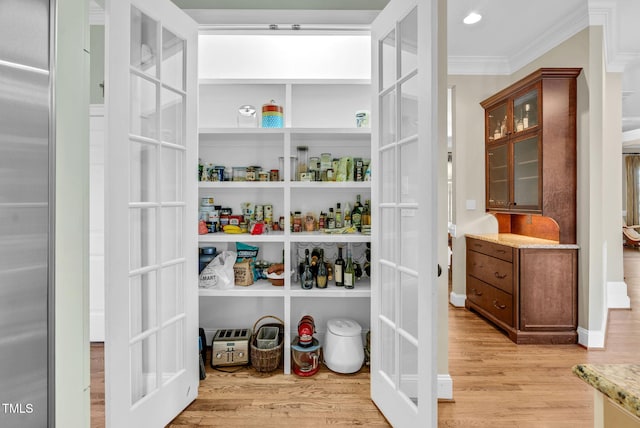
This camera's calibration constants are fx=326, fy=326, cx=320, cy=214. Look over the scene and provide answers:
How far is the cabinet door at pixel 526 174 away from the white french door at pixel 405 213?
6.24 feet

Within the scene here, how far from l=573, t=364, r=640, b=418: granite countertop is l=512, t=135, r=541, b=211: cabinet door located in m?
2.72

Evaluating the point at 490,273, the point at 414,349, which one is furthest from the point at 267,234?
the point at 490,273

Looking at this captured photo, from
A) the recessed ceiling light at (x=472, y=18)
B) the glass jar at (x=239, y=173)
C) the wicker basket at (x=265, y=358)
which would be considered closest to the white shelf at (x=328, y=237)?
the glass jar at (x=239, y=173)

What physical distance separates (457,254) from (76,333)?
367 cm

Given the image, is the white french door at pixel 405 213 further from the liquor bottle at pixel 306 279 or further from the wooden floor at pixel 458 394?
the liquor bottle at pixel 306 279

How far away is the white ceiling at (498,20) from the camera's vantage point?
91.8 inches

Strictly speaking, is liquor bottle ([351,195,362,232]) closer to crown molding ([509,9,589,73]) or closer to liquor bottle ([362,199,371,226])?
liquor bottle ([362,199,371,226])

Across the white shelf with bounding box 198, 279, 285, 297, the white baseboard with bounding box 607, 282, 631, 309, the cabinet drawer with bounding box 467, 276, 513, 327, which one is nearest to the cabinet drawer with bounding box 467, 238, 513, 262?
the cabinet drawer with bounding box 467, 276, 513, 327

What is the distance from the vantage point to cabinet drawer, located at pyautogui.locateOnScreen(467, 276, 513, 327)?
303 centimetres

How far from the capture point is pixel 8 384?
3.34 feet

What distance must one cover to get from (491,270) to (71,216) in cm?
341

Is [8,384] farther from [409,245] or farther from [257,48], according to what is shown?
[257,48]

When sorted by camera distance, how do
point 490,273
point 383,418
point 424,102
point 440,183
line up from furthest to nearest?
1. point 490,273
2. point 440,183
3. point 383,418
4. point 424,102

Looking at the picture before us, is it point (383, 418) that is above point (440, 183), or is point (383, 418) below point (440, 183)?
below
